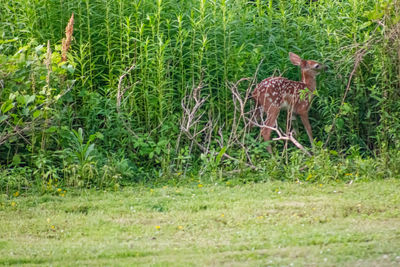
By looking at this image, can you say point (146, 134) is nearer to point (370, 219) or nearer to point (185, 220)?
point (185, 220)

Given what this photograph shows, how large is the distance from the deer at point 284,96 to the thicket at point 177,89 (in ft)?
0.83

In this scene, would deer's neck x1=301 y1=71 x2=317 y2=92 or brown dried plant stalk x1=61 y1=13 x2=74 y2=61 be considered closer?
brown dried plant stalk x1=61 y1=13 x2=74 y2=61

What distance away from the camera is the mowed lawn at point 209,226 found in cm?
597

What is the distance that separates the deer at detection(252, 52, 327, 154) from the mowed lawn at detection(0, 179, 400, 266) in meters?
1.79

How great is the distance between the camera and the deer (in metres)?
10.4

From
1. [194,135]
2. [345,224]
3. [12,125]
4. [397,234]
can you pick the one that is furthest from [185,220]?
[12,125]

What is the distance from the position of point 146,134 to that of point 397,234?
14.9ft

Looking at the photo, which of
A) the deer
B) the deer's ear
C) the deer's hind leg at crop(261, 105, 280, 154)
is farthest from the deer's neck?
the deer's hind leg at crop(261, 105, 280, 154)

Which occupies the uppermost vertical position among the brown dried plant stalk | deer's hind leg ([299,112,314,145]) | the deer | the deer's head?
the brown dried plant stalk

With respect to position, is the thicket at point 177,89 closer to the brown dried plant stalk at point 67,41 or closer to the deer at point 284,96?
the brown dried plant stalk at point 67,41

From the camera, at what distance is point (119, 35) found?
10.7 m

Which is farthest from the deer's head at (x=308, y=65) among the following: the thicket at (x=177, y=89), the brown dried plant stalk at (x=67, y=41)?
the brown dried plant stalk at (x=67, y=41)

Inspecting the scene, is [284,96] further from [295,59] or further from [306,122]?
[295,59]

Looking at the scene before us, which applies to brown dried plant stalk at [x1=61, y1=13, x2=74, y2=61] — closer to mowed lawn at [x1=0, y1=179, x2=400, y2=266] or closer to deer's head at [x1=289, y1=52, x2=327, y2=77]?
mowed lawn at [x1=0, y1=179, x2=400, y2=266]
